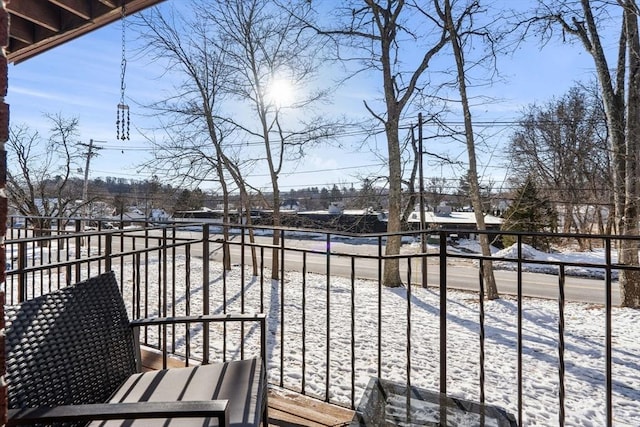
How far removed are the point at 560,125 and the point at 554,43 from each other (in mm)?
5676

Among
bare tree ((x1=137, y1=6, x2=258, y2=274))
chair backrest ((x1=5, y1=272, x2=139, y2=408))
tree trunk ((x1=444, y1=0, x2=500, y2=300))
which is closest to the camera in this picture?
chair backrest ((x1=5, y1=272, x2=139, y2=408))

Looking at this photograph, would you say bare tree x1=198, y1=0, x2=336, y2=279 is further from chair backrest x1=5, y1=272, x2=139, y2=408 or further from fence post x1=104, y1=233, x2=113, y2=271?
chair backrest x1=5, y1=272, x2=139, y2=408

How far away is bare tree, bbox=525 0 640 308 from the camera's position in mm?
5633

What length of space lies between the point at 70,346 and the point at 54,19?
2723 mm

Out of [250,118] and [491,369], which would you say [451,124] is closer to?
[250,118]

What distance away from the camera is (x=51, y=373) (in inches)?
42.4

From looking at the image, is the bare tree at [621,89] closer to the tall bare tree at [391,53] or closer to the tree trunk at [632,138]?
the tree trunk at [632,138]

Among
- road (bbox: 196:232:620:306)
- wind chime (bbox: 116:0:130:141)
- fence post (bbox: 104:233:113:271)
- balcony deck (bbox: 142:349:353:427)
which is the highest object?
wind chime (bbox: 116:0:130:141)

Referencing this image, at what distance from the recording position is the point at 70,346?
117cm

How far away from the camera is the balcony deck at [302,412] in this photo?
1.73 m

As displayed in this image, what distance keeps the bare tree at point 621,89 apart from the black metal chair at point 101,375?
22.3 feet

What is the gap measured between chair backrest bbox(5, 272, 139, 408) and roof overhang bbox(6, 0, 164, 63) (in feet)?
6.56

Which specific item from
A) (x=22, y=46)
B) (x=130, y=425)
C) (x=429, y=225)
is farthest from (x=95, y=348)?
(x=429, y=225)

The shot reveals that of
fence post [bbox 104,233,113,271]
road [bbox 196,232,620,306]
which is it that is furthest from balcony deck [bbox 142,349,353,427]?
road [bbox 196,232,620,306]
